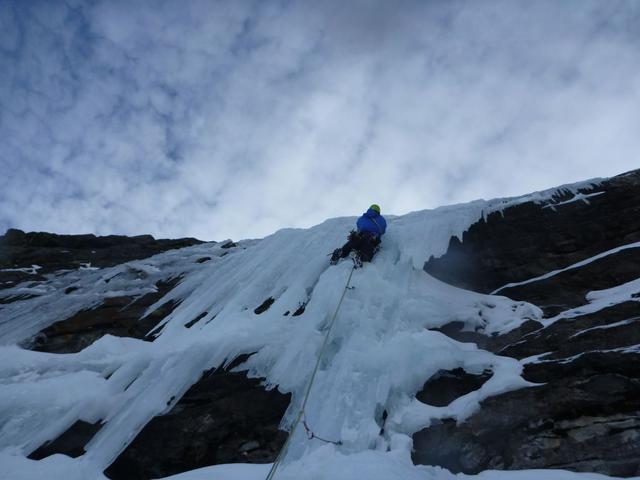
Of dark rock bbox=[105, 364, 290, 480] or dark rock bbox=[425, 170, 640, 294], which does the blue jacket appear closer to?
dark rock bbox=[425, 170, 640, 294]

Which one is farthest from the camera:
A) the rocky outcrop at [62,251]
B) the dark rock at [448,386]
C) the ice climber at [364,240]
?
the rocky outcrop at [62,251]

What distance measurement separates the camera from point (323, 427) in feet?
13.5

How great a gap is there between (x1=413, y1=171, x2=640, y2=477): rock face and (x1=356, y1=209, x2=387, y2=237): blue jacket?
1037 millimetres

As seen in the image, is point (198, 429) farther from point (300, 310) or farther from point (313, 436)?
point (300, 310)

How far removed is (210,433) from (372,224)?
435cm

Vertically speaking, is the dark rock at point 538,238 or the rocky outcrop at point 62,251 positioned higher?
the rocky outcrop at point 62,251

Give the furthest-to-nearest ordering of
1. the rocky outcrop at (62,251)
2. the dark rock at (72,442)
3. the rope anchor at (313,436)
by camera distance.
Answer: the rocky outcrop at (62,251), the dark rock at (72,442), the rope anchor at (313,436)

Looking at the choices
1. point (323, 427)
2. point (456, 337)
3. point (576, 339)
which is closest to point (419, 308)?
point (456, 337)

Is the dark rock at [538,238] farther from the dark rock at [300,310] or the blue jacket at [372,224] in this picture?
the dark rock at [300,310]

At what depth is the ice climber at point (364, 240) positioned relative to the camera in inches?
277

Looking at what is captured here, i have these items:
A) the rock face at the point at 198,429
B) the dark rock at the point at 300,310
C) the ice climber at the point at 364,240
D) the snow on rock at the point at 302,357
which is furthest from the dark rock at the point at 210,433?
the ice climber at the point at 364,240

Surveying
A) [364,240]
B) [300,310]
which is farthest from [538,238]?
[300,310]

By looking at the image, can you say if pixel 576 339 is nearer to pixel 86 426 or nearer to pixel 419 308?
Answer: pixel 419 308

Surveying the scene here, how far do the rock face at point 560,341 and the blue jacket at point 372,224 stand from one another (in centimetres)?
104
